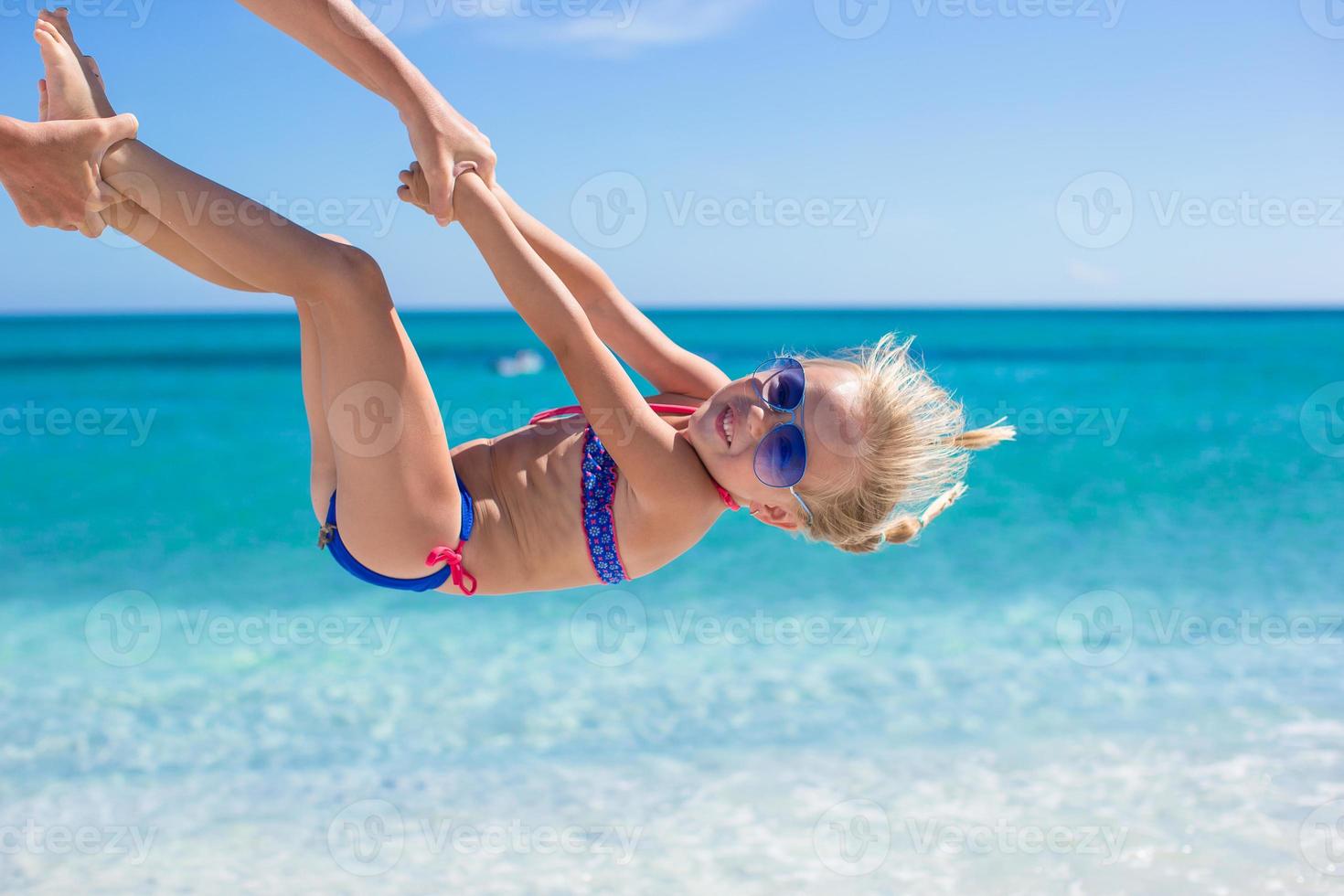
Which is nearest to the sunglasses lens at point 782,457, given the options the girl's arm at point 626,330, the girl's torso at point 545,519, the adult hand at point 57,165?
the girl's torso at point 545,519

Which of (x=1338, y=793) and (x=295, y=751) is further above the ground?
(x=1338, y=793)

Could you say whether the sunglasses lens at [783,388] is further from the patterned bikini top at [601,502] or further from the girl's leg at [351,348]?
the girl's leg at [351,348]

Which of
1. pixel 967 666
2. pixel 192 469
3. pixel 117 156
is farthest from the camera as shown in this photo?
pixel 192 469

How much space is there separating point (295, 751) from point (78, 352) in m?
42.2

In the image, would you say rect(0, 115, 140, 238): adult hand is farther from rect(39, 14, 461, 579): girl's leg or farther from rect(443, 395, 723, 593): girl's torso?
rect(443, 395, 723, 593): girl's torso

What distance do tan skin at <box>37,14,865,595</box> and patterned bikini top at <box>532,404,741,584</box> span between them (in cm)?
3

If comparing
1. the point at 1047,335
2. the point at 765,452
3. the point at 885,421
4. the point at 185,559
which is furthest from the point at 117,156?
the point at 1047,335

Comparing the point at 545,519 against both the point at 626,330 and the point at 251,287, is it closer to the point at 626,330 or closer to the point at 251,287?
the point at 626,330

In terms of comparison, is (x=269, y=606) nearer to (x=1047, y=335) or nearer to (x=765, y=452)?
(x=765, y=452)

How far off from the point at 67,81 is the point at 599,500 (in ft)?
5.84

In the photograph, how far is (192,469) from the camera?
14430 mm

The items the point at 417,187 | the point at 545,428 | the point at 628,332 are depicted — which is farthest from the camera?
the point at 628,332

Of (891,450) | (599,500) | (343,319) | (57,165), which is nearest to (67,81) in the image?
(57,165)

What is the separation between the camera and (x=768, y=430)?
3.08 metres
